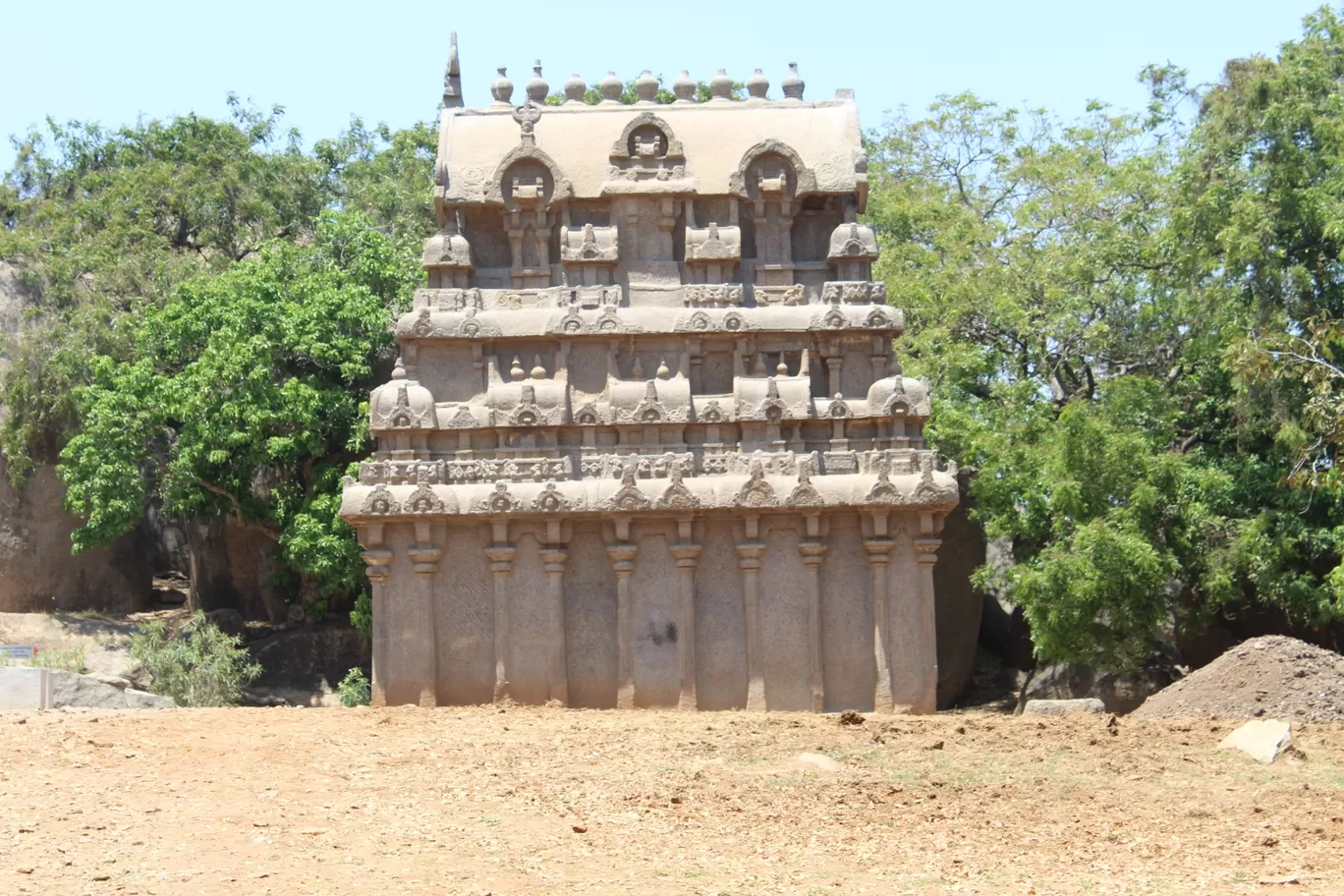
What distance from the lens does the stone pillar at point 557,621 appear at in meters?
20.2

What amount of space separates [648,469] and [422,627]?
3164 millimetres

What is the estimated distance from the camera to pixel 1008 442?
26672 millimetres

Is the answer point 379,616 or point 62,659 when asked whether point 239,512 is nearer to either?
point 62,659

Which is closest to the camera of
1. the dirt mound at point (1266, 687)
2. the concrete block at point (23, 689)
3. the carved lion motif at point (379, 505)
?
the dirt mound at point (1266, 687)

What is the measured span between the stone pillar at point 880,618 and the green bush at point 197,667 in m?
10.6

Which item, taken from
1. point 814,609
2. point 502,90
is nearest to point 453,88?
point 502,90

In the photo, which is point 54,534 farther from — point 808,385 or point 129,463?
point 808,385

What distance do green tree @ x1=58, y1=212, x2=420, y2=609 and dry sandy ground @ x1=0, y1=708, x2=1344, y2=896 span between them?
10.2 metres

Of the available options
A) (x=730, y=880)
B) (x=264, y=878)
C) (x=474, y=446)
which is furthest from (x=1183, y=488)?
(x=264, y=878)

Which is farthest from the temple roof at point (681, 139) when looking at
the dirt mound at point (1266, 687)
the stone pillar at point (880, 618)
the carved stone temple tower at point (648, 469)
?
the dirt mound at point (1266, 687)

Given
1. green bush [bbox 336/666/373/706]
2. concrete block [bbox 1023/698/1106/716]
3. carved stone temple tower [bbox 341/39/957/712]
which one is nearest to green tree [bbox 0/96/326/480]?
green bush [bbox 336/666/373/706]

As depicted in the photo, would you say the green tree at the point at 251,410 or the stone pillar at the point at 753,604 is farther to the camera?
the green tree at the point at 251,410

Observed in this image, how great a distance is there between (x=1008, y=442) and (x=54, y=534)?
16876 mm

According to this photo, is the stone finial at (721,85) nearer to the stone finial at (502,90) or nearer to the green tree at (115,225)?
the stone finial at (502,90)
